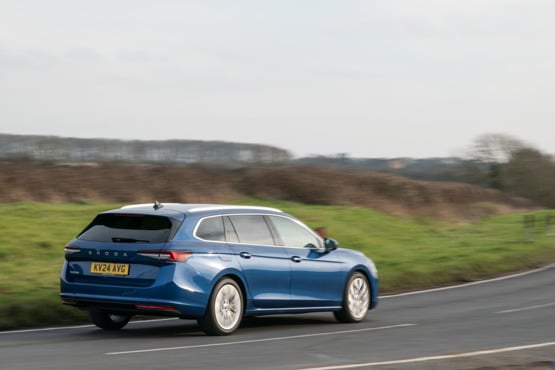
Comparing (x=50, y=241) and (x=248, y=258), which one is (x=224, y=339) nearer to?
(x=248, y=258)

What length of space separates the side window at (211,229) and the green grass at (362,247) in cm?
336

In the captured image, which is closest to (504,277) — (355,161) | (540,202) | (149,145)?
(149,145)

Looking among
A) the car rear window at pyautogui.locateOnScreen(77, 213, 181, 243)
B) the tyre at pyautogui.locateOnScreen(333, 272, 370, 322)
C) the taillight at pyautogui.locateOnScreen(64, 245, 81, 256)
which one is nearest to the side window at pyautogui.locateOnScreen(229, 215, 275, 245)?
the car rear window at pyautogui.locateOnScreen(77, 213, 181, 243)

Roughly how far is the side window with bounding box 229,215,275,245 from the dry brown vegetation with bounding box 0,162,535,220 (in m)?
20.9

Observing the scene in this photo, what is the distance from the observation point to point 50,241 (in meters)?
→ 23.8

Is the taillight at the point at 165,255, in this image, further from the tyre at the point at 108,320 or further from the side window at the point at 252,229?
the tyre at the point at 108,320

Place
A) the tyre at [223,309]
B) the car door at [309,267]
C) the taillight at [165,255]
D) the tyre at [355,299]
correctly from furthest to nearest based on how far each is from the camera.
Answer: the tyre at [355,299] < the car door at [309,267] < the tyre at [223,309] < the taillight at [165,255]

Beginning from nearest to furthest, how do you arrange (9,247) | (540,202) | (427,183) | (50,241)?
(9,247), (50,241), (427,183), (540,202)

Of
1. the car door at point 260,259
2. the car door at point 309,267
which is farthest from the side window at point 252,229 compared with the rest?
the car door at point 309,267

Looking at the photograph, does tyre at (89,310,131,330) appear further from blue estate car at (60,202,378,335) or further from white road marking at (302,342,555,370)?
white road marking at (302,342,555,370)

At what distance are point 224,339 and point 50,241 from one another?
39.3 ft

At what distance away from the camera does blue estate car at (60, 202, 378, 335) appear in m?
12.5

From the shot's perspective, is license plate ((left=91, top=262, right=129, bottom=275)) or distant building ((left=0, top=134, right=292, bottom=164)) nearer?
license plate ((left=91, top=262, right=129, bottom=275))

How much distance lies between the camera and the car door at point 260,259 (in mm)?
13367
